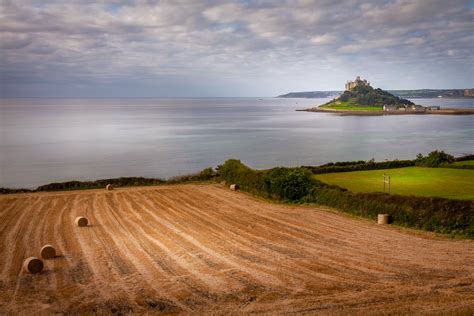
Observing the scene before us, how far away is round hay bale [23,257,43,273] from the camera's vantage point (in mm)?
17516

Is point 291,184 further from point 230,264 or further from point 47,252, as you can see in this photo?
point 47,252

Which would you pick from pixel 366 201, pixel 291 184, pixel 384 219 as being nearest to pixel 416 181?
pixel 291 184

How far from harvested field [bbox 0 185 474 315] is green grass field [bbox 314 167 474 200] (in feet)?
26.3

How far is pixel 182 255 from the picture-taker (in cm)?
1973

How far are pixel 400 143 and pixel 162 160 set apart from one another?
182 ft

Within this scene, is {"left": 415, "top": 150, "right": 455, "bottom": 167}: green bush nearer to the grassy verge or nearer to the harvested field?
the grassy verge

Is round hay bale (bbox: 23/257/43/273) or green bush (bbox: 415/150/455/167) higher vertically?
green bush (bbox: 415/150/455/167)

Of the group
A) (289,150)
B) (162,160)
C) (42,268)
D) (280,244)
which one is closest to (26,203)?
(42,268)

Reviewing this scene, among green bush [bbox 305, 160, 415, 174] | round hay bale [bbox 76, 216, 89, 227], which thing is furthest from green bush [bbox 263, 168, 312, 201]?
round hay bale [bbox 76, 216, 89, 227]

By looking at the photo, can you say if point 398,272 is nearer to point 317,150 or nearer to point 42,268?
point 42,268

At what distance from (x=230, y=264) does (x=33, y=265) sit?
314 inches

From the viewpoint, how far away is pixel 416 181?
36.6 metres

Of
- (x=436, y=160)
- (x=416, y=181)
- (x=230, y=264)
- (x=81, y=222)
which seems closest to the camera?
(x=230, y=264)

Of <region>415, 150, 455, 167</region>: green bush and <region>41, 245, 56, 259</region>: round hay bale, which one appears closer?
<region>41, 245, 56, 259</region>: round hay bale
